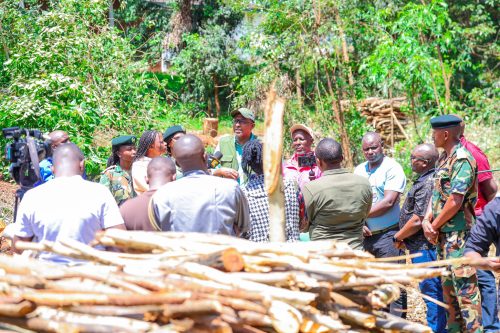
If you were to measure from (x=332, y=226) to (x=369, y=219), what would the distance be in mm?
1069

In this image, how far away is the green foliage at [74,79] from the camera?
31.3 ft

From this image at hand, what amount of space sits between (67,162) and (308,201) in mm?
2064

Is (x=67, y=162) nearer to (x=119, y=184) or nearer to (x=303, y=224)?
(x=119, y=184)

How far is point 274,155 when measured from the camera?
165 inches

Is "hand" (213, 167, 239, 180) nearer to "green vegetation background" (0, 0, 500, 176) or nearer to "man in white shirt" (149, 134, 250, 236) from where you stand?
"man in white shirt" (149, 134, 250, 236)

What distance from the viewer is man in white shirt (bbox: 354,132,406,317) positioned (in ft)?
22.2

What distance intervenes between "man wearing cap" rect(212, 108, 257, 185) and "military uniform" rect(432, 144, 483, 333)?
84.3 inches

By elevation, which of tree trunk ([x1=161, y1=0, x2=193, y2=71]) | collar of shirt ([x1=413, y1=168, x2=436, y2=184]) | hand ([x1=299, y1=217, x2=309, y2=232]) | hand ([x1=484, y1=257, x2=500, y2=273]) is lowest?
hand ([x1=484, y1=257, x2=500, y2=273])

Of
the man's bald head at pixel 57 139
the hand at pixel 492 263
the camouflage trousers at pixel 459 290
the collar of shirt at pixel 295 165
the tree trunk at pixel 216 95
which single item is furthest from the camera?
the tree trunk at pixel 216 95

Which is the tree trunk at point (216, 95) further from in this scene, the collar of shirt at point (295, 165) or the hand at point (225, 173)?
the hand at point (225, 173)

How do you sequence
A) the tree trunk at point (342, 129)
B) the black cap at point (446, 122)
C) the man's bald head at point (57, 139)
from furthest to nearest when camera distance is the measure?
1. the tree trunk at point (342, 129)
2. the man's bald head at point (57, 139)
3. the black cap at point (446, 122)

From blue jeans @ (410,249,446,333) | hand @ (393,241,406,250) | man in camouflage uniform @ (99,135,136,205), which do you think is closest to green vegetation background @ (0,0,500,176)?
man in camouflage uniform @ (99,135,136,205)

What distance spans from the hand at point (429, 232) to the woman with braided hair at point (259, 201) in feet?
4.30

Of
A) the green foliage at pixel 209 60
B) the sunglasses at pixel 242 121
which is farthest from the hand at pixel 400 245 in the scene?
the green foliage at pixel 209 60
